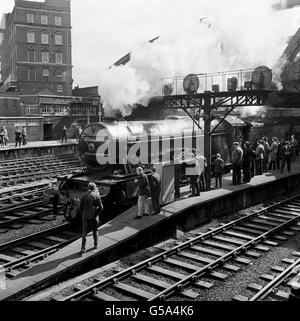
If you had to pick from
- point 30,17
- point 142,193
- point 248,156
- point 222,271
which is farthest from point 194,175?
point 30,17

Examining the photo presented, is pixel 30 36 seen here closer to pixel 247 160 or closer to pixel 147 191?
pixel 247 160

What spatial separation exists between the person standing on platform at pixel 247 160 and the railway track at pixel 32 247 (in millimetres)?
6563

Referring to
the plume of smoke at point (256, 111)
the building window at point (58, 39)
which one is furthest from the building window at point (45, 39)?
the plume of smoke at point (256, 111)

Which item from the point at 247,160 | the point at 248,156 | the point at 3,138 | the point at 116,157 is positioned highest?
the point at 3,138

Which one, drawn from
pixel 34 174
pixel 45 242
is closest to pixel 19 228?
pixel 45 242

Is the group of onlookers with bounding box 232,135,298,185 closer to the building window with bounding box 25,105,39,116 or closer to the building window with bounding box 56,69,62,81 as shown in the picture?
the building window with bounding box 25,105,39,116

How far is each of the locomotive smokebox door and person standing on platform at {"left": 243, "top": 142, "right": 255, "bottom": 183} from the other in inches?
133

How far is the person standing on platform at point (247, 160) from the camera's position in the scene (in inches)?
537

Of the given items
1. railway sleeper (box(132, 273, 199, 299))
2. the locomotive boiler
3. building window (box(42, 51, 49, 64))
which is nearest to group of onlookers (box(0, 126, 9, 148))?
the locomotive boiler

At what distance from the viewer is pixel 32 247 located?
31.1 ft

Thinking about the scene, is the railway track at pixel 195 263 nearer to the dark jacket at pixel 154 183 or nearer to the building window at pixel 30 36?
the dark jacket at pixel 154 183

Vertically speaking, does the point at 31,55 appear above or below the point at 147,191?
above

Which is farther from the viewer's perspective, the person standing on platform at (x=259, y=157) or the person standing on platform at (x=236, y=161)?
the person standing on platform at (x=259, y=157)

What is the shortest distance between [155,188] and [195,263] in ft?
7.79
